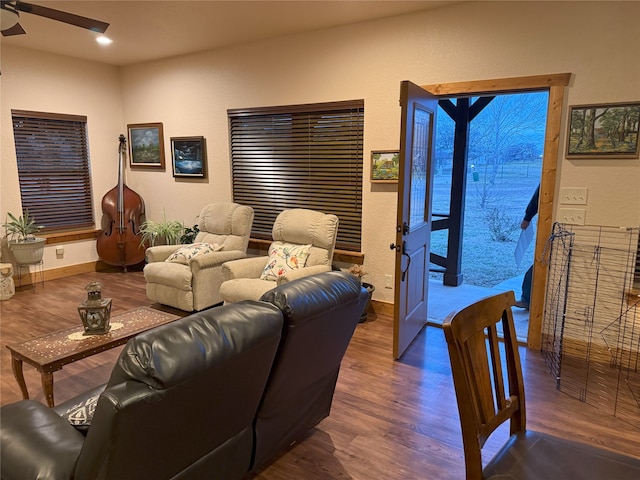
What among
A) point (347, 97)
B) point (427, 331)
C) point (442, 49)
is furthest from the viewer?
point (347, 97)

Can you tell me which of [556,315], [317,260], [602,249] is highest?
[602,249]

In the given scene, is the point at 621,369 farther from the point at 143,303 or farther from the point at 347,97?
the point at 143,303

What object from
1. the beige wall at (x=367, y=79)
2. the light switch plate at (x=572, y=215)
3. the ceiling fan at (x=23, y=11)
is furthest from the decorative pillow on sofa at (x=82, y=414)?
the light switch plate at (x=572, y=215)

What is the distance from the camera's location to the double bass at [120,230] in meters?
5.54

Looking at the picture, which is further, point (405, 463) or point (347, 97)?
point (347, 97)

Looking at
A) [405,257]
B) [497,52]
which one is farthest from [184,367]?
[497,52]

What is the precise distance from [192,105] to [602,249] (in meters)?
4.58

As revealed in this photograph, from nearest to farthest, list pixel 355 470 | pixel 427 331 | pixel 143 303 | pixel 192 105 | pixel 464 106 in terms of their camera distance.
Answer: pixel 355 470 → pixel 427 331 → pixel 143 303 → pixel 464 106 → pixel 192 105

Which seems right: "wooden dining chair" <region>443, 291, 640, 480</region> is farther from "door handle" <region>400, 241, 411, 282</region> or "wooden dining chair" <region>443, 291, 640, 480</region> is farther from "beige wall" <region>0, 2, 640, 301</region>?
"beige wall" <region>0, 2, 640, 301</region>

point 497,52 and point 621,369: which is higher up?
point 497,52

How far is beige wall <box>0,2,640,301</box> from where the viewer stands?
3000mm

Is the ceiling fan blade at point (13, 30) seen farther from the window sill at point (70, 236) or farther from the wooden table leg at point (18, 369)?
the window sill at point (70, 236)

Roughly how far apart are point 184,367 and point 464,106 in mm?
4638

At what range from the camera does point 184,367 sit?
1.17 metres
